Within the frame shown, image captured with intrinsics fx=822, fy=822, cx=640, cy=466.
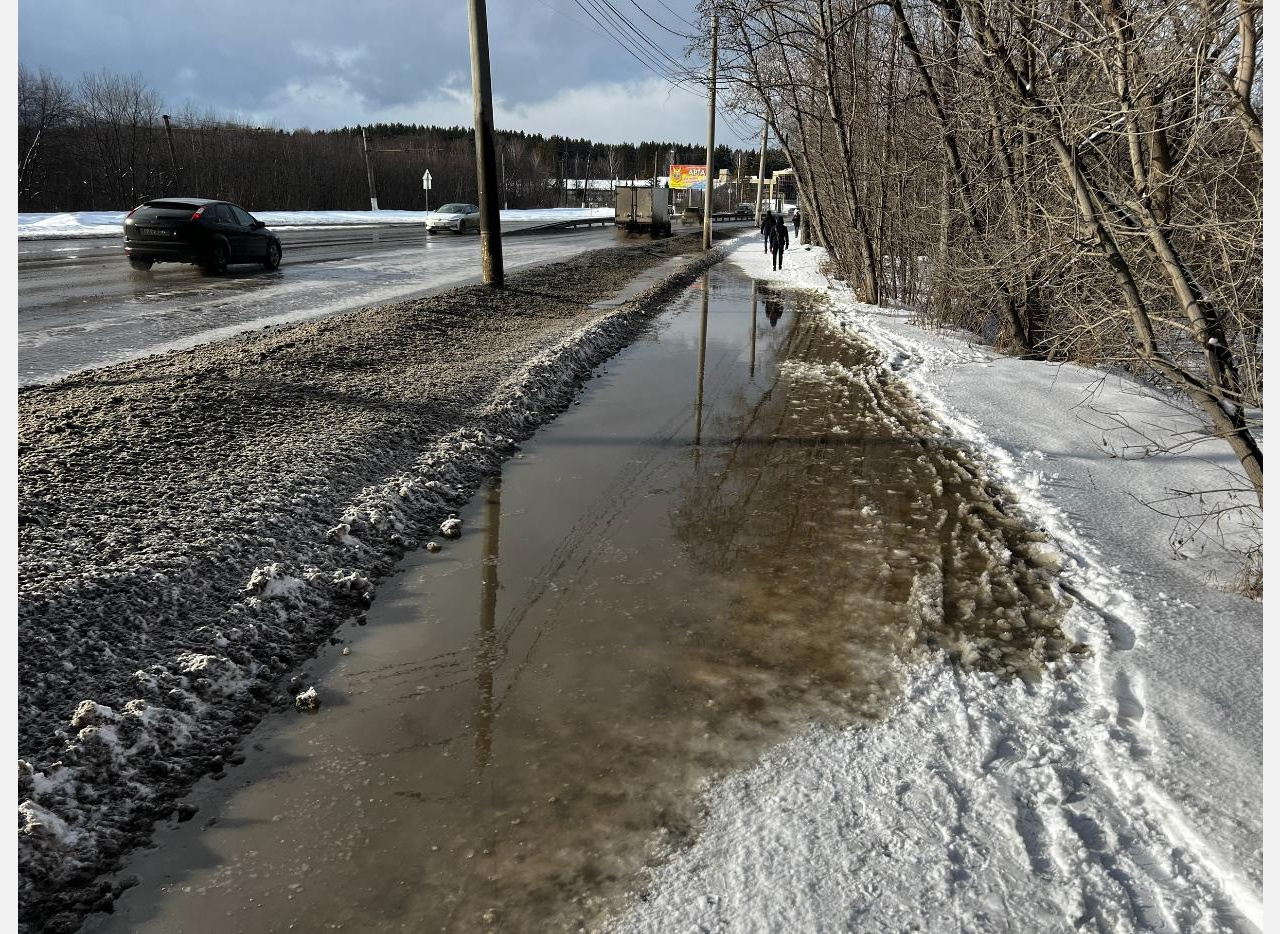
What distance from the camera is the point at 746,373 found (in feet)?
35.5

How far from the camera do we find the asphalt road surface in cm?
985

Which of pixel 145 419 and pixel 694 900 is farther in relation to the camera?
pixel 145 419

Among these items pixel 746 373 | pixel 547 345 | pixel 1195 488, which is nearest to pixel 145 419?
pixel 547 345

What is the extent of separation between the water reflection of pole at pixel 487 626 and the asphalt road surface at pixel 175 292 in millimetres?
5116

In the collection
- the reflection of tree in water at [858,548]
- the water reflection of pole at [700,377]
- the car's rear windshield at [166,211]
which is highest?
the car's rear windshield at [166,211]

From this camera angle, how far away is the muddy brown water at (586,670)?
2.73 m

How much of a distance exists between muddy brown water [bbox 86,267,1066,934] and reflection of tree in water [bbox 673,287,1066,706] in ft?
0.07

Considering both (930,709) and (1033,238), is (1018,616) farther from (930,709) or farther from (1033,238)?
(1033,238)

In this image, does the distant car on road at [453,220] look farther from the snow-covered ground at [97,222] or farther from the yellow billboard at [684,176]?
the yellow billboard at [684,176]

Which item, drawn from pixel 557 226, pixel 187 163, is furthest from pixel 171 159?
pixel 557 226

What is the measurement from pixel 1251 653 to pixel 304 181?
6595 centimetres

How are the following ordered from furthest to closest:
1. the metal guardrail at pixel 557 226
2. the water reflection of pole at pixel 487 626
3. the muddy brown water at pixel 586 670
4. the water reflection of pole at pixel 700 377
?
the metal guardrail at pixel 557 226 → the water reflection of pole at pixel 700 377 → the water reflection of pole at pixel 487 626 → the muddy brown water at pixel 586 670

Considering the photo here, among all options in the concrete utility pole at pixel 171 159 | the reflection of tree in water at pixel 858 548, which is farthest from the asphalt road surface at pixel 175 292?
the concrete utility pole at pixel 171 159

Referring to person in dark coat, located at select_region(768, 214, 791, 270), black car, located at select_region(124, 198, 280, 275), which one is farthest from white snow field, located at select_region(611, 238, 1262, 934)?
person in dark coat, located at select_region(768, 214, 791, 270)
